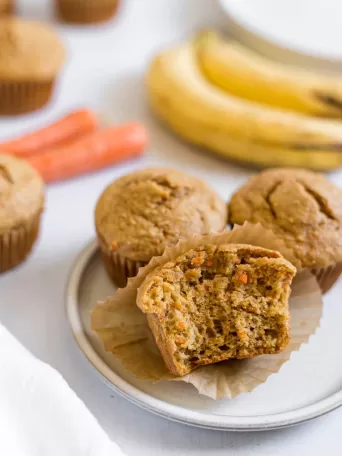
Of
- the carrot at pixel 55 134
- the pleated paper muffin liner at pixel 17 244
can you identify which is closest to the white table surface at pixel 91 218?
the pleated paper muffin liner at pixel 17 244

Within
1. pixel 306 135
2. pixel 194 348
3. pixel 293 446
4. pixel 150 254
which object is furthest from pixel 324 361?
pixel 306 135

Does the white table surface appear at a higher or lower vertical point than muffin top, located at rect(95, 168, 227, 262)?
lower

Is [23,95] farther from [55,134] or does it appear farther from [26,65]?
[55,134]

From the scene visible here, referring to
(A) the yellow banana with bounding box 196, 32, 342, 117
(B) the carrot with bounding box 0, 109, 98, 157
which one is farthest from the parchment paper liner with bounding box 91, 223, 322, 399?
(A) the yellow banana with bounding box 196, 32, 342, 117

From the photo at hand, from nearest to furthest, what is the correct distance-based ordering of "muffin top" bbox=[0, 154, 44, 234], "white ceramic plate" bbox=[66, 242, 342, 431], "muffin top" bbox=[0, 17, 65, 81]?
"white ceramic plate" bbox=[66, 242, 342, 431] < "muffin top" bbox=[0, 154, 44, 234] < "muffin top" bbox=[0, 17, 65, 81]

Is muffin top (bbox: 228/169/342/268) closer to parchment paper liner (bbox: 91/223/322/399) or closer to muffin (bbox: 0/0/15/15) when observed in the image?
parchment paper liner (bbox: 91/223/322/399)

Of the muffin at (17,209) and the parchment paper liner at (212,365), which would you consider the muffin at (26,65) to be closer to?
the muffin at (17,209)

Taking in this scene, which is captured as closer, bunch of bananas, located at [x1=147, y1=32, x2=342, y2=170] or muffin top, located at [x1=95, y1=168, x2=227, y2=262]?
muffin top, located at [x1=95, y1=168, x2=227, y2=262]
